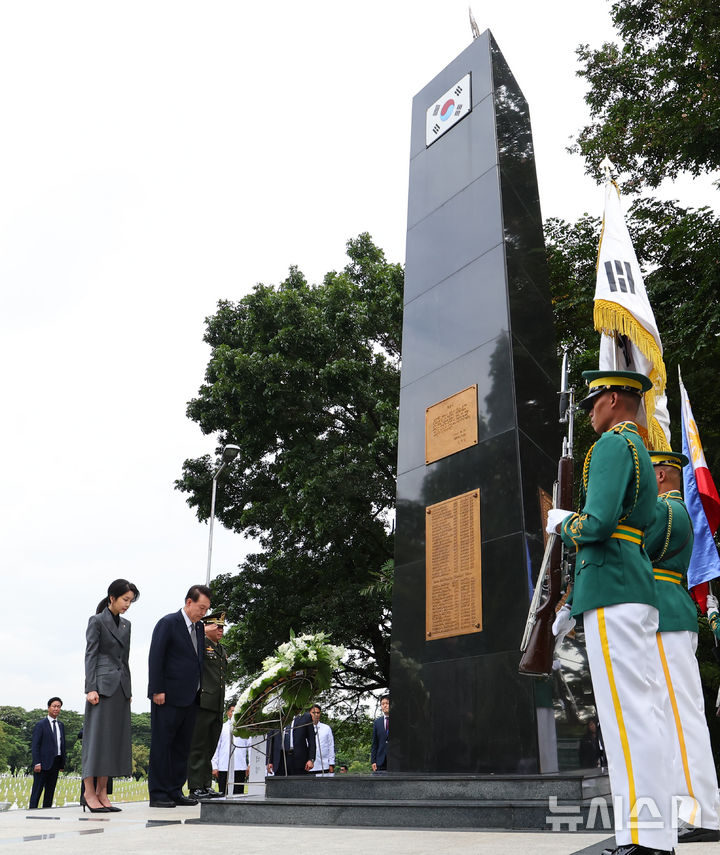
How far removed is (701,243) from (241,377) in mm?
9652

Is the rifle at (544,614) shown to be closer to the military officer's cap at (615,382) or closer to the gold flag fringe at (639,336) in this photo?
the military officer's cap at (615,382)

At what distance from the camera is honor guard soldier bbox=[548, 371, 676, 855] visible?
2.60 m

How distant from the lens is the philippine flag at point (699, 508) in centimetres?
766

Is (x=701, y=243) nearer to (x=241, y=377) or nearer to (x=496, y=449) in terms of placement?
(x=496, y=449)

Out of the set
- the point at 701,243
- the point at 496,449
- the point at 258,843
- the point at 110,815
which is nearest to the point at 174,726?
the point at 110,815

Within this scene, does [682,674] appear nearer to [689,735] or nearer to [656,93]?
[689,735]

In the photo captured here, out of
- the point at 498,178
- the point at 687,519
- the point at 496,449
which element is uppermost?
the point at 498,178

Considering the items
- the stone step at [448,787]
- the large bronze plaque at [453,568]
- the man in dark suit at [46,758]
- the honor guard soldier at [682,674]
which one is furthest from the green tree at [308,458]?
the honor guard soldier at [682,674]

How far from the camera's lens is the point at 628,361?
581cm

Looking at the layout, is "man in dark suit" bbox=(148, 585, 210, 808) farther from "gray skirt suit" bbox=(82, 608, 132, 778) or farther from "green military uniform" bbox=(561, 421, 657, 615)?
"green military uniform" bbox=(561, 421, 657, 615)

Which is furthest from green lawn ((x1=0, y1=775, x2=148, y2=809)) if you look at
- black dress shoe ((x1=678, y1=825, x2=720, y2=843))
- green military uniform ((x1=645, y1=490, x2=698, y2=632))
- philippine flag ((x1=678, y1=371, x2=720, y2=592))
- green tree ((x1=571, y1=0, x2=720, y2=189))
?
green tree ((x1=571, y1=0, x2=720, y2=189))

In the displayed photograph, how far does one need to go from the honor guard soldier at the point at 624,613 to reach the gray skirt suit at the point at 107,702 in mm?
4411

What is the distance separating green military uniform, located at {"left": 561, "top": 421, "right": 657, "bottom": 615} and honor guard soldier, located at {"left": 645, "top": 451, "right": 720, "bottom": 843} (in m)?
0.37

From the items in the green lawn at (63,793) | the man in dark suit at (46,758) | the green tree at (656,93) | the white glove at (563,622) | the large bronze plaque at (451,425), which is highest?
the green tree at (656,93)
